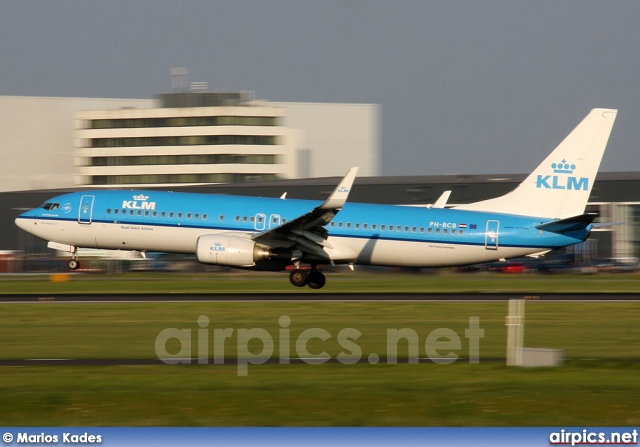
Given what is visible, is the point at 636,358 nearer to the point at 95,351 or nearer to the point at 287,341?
the point at 287,341

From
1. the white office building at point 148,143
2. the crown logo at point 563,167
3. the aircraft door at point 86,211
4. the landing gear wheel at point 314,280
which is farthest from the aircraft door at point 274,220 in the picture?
the white office building at point 148,143

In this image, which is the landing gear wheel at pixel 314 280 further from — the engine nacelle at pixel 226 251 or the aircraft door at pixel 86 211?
the aircraft door at pixel 86 211

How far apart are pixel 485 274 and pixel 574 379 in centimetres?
3736

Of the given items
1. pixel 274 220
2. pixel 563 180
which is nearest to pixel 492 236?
pixel 563 180

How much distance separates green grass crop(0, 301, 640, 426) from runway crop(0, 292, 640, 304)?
6275mm

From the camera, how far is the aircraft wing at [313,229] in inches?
1369

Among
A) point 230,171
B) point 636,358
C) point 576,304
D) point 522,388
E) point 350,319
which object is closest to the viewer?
point 522,388

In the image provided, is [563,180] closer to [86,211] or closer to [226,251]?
[226,251]

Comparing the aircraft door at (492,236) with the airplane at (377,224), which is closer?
the airplane at (377,224)

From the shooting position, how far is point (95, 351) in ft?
67.1

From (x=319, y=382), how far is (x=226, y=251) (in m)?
19.5

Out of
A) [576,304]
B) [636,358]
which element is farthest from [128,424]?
[576,304]

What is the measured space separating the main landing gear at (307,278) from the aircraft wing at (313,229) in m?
1.02

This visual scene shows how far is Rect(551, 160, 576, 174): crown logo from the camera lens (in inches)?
1539
